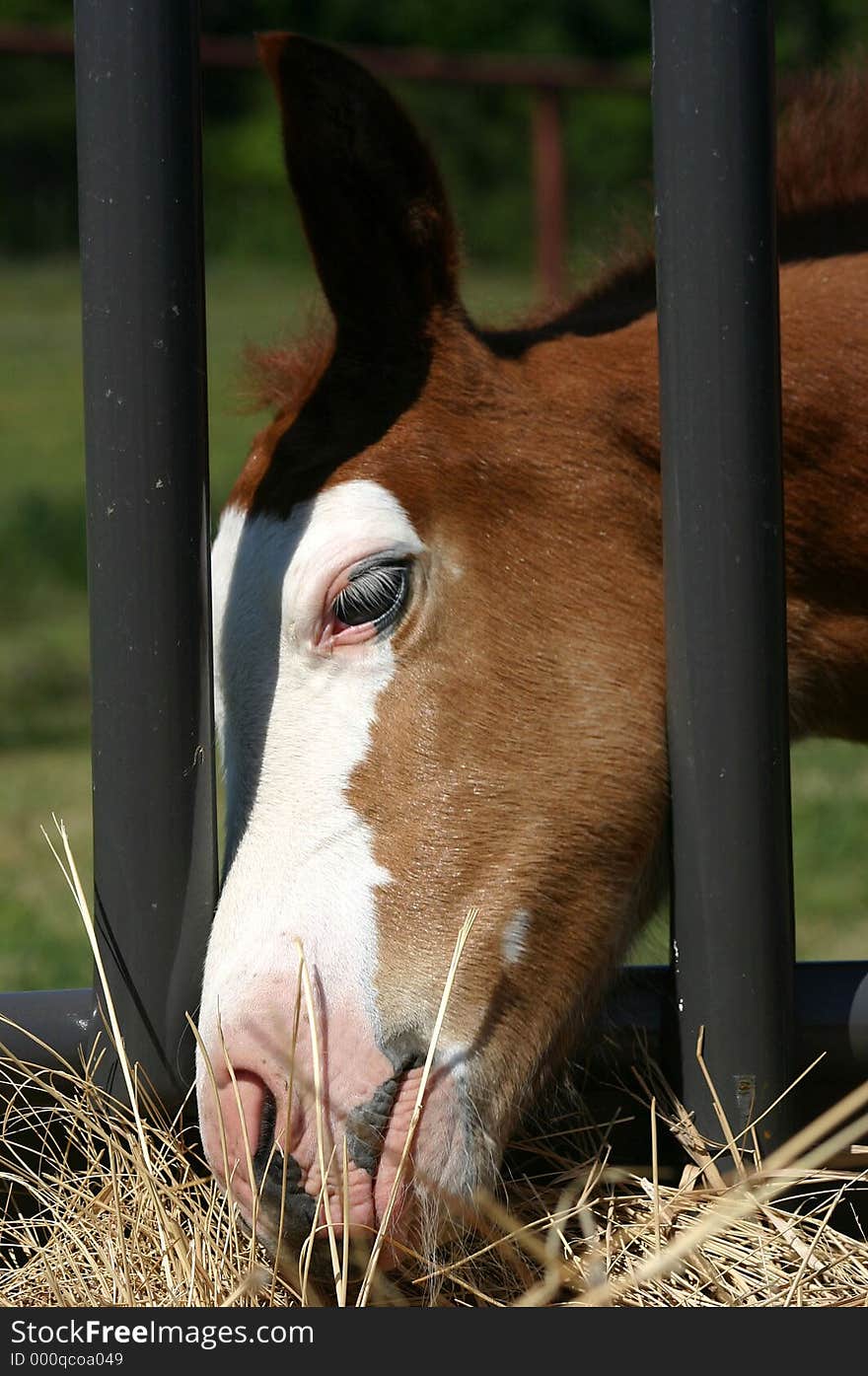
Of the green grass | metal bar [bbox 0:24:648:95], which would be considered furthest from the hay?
metal bar [bbox 0:24:648:95]

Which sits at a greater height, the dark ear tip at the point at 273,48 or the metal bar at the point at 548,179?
the metal bar at the point at 548,179

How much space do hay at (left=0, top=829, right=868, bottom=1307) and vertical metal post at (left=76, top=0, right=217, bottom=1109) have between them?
71mm

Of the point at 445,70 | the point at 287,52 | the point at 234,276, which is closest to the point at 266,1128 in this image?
the point at 287,52

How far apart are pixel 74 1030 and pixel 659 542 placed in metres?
0.80

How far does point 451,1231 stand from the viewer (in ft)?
4.66

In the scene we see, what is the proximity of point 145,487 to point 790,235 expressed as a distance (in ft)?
3.42

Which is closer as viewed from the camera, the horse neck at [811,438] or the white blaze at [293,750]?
the white blaze at [293,750]

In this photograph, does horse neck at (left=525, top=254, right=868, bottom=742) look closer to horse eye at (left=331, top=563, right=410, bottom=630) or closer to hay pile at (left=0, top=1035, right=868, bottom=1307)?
horse eye at (left=331, top=563, right=410, bottom=630)

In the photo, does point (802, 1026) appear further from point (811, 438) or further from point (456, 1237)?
point (811, 438)

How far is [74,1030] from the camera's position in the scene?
1.45m

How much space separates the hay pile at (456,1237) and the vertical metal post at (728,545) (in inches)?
3.2

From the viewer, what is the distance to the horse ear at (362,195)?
162 centimetres

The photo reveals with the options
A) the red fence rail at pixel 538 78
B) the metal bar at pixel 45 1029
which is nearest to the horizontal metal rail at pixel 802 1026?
the metal bar at pixel 45 1029

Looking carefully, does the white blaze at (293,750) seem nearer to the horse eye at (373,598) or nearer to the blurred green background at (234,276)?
the horse eye at (373,598)
